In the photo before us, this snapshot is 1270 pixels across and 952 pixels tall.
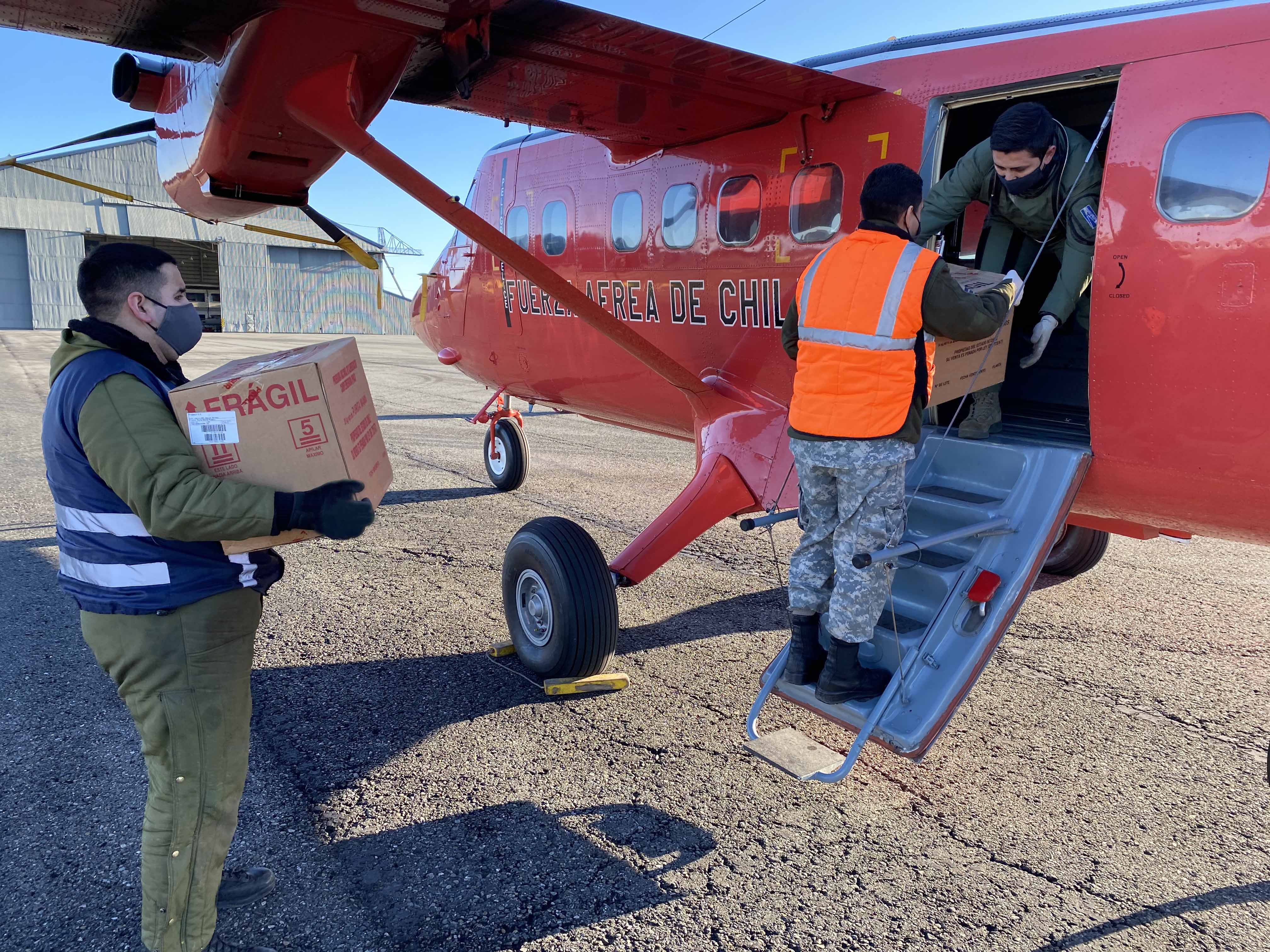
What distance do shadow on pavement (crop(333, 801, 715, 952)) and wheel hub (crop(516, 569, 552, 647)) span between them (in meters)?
1.38

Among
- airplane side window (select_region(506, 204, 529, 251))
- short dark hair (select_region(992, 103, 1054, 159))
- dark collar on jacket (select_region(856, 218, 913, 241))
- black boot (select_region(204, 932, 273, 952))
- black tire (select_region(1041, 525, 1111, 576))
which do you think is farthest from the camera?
airplane side window (select_region(506, 204, 529, 251))

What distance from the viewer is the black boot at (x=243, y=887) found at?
2.94 meters

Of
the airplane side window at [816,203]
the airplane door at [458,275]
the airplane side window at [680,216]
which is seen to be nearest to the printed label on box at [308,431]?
the airplane side window at [816,203]

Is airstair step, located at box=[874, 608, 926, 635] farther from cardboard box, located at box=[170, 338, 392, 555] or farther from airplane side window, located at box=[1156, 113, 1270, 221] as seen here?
cardboard box, located at box=[170, 338, 392, 555]

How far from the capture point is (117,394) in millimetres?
2271

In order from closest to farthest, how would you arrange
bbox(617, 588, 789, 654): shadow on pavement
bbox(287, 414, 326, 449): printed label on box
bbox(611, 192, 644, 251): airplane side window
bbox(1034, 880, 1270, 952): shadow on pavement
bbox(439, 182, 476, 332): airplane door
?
bbox(287, 414, 326, 449): printed label on box → bbox(1034, 880, 1270, 952): shadow on pavement → bbox(617, 588, 789, 654): shadow on pavement → bbox(611, 192, 644, 251): airplane side window → bbox(439, 182, 476, 332): airplane door

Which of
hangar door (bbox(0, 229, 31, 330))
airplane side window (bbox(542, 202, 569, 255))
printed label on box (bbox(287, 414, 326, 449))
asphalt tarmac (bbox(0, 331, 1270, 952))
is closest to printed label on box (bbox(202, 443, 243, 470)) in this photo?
printed label on box (bbox(287, 414, 326, 449))

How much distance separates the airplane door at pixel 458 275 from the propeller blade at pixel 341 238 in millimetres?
2055

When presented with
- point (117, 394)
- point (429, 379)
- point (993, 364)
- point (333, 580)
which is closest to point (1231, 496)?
point (993, 364)

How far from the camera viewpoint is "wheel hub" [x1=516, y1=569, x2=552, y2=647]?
16.0ft

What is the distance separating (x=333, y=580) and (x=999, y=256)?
5.11 metres

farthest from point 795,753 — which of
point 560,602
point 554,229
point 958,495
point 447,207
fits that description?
point 554,229

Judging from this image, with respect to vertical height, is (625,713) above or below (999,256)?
below

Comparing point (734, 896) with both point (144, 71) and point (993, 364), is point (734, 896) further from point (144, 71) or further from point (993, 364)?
point (144, 71)
